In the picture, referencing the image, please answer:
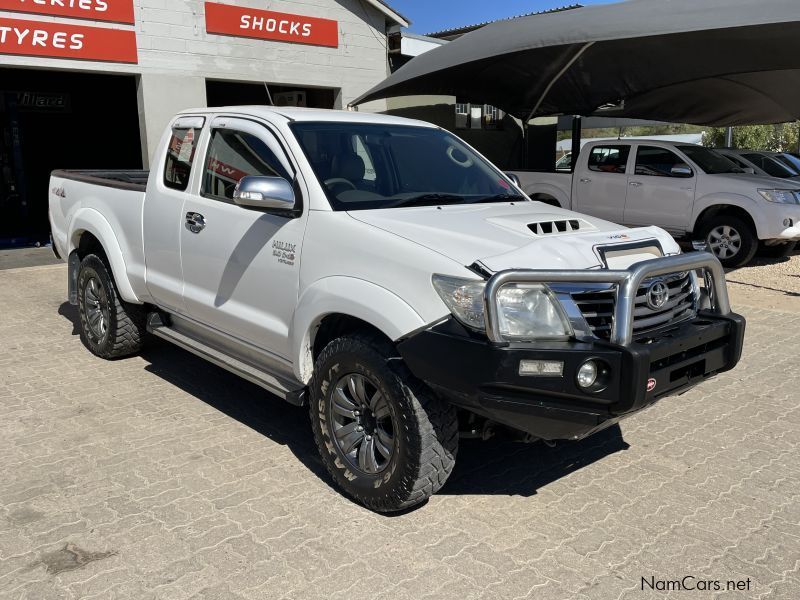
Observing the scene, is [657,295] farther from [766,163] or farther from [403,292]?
[766,163]

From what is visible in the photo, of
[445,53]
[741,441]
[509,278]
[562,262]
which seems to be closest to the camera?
[509,278]

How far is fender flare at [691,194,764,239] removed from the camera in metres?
10.1

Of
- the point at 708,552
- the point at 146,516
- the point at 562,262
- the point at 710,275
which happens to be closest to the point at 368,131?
the point at 562,262

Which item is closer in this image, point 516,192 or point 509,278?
point 509,278

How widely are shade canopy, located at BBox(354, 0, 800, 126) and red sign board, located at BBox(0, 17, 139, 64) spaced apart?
14.5ft

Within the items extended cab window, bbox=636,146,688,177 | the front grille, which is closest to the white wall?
extended cab window, bbox=636,146,688,177

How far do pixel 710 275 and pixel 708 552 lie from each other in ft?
4.30

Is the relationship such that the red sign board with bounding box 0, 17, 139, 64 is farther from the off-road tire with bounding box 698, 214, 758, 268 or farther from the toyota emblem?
the toyota emblem

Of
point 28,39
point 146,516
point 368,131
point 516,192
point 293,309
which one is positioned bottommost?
point 146,516

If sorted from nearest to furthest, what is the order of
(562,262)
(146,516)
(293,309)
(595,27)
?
(562,262) < (146,516) < (293,309) < (595,27)

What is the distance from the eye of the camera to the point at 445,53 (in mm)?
12125

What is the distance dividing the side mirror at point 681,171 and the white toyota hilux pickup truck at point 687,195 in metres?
0.01

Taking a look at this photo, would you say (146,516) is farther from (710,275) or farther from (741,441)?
(741,441)

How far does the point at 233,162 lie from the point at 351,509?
7.29 ft
